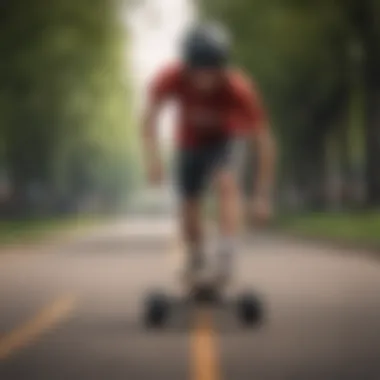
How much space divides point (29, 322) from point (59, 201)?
20.8 meters

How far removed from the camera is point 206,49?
4.57m

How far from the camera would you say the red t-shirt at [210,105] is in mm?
4547

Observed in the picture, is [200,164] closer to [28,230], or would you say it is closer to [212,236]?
[212,236]

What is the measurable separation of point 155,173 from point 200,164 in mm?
382

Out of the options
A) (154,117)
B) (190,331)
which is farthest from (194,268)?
(154,117)

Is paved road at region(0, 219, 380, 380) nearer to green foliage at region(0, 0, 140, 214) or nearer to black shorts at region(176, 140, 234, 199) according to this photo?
black shorts at region(176, 140, 234, 199)

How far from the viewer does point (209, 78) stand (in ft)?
15.3

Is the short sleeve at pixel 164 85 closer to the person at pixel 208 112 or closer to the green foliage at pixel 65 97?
the person at pixel 208 112

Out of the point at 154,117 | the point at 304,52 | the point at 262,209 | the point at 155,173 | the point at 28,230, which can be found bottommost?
the point at 28,230

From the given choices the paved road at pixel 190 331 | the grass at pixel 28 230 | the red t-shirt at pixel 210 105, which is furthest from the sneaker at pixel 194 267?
the grass at pixel 28 230

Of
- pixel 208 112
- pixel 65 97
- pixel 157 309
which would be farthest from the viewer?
pixel 65 97

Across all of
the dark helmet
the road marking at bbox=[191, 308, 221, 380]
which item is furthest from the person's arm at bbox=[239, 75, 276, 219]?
the road marking at bbox=[191, 308, 221, 380]

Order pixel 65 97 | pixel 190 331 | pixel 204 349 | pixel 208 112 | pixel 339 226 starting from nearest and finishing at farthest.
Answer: pixel 208 112 < pixel 204 349 < pixel 190 331 < pixel 339 226 < pixel 65 97

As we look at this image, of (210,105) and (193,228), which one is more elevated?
(210,105)
